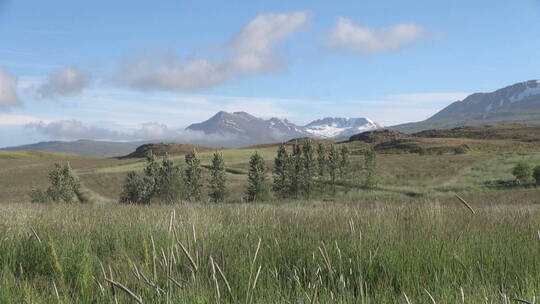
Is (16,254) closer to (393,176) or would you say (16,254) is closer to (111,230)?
(111,230)

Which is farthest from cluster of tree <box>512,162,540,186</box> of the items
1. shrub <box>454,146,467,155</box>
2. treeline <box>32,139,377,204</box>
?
shrub <box>454,146,467,155</box>

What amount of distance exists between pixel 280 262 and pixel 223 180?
194ft

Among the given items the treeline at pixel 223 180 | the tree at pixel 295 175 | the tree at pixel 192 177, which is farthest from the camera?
the tree at pixel 295 175

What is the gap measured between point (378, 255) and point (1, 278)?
3073 mm

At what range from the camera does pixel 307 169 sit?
66750 millimetres

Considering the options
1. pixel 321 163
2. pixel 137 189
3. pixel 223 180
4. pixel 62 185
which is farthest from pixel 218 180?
pixel 62 185

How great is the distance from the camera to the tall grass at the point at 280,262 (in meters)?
3.10

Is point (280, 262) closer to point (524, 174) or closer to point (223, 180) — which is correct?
point (223, 180)

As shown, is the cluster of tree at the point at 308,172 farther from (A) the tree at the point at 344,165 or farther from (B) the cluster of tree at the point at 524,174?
(B) the cluster of tree at the point at 524,174

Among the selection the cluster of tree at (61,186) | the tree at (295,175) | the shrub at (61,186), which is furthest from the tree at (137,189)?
the tree at (295,175)

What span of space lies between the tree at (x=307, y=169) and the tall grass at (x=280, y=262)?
2290 inches

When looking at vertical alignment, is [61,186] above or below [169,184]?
above

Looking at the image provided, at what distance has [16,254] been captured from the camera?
4793 mm

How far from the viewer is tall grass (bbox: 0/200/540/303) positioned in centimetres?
310
